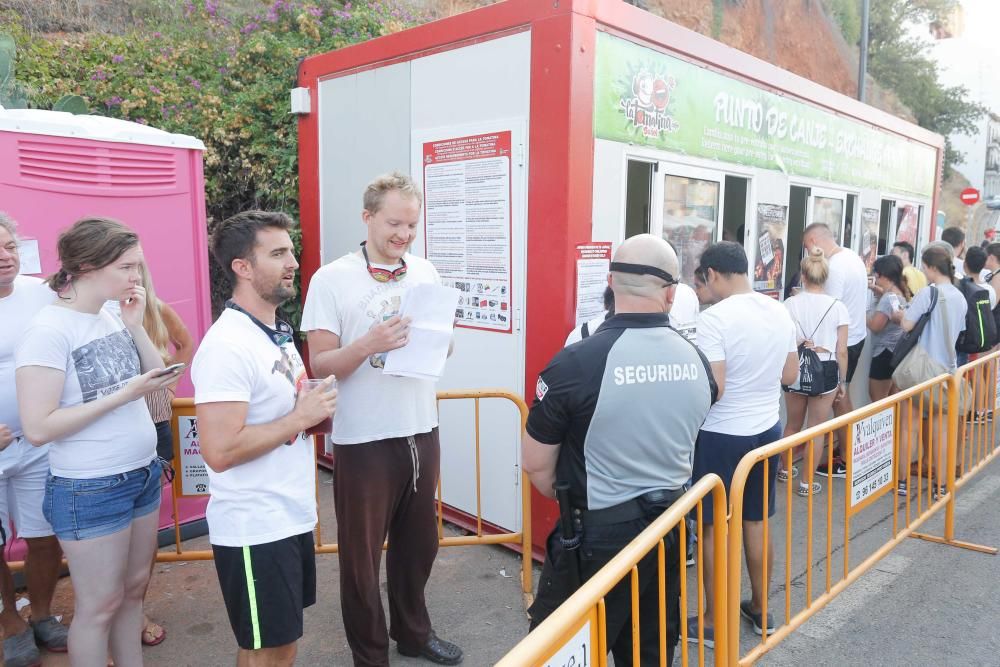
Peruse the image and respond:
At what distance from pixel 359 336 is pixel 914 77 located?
3113cm

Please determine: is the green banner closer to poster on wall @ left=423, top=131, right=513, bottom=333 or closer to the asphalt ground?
poster on wall @ left=423, top=131, right=513, bottom=333

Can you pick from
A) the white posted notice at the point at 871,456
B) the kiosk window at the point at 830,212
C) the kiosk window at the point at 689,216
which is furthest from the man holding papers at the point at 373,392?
the kiosk window at the point at 830,212

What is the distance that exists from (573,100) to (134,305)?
2.41 m

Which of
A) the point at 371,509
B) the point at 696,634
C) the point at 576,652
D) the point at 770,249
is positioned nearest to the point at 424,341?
the point at 371,509

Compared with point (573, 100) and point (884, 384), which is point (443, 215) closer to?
point (573, 100)

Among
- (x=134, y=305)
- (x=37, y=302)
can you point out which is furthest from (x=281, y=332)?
(x=37, y=302)

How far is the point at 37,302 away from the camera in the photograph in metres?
3.03

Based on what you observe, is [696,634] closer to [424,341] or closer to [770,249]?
[424,341]

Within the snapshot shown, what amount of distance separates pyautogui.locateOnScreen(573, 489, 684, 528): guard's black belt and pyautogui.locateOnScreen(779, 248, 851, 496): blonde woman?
3.37 m

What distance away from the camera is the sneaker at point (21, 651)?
3166 millimetres

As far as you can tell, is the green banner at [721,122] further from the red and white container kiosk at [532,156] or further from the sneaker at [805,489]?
the sneaker at [805,489]

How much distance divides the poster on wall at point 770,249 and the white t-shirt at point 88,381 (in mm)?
4848

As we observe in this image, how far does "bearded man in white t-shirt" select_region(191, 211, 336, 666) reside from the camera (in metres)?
2.12

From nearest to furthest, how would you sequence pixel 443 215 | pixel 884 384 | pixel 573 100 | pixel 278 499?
pixel 278 499 → pixel 573 100 → pixel 443 215 → pixel 884 384
